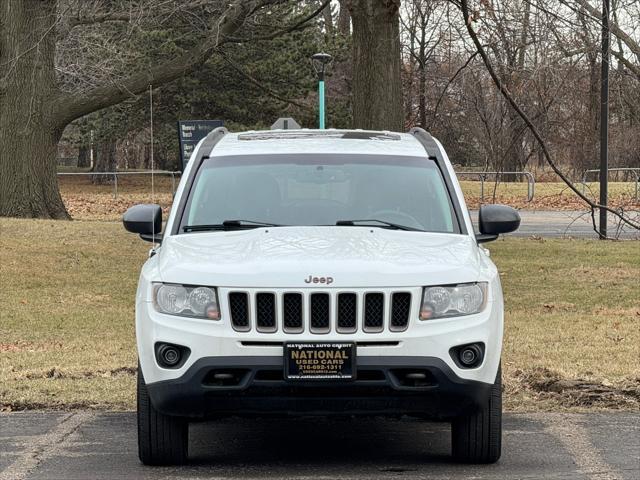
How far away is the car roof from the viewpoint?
24.3 ft

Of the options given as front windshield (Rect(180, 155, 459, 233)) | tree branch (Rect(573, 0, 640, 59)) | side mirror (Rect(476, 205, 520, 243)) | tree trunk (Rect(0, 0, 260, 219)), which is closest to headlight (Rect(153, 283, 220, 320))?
front windshield (Rect(180, 155, 459, 233))

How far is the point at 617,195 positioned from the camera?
116ft

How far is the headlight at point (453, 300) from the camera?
5.87 m

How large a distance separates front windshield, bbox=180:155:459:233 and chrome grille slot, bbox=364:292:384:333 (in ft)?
3.67

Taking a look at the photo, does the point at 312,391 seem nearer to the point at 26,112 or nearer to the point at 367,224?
the point at 367,224

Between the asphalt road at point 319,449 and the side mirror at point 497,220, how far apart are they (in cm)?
119

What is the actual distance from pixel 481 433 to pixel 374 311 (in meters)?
0.97

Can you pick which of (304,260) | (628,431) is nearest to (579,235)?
(628,431)

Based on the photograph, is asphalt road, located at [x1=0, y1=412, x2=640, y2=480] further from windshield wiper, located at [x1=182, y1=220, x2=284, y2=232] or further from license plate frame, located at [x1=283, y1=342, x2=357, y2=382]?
windshield wiper, located at [x1=182, y1=220, x2=284, y2=232]

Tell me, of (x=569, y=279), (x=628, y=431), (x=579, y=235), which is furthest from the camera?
(x=579, y=235)

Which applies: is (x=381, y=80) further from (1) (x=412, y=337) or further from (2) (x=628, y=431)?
(1) (x=412, y=337)

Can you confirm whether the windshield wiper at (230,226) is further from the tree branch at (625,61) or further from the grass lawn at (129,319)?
the tree branch at (625,61)

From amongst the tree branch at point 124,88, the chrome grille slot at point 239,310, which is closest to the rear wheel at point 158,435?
the chrome grille slot at point 239,310

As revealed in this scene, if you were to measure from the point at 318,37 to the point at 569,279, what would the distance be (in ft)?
105
